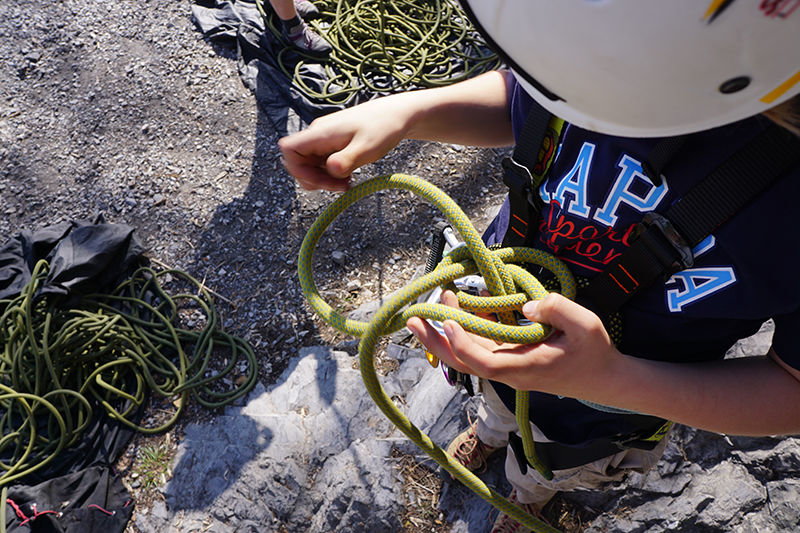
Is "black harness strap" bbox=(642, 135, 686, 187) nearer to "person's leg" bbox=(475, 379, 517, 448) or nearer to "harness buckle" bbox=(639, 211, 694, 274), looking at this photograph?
"harness buckle" bbox=(639, 211, 694, 274)

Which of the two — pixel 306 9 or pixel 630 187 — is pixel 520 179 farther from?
pixel 306 9

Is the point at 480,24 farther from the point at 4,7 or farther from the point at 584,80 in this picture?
the point at 4,7

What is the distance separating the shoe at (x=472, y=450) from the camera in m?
1.62

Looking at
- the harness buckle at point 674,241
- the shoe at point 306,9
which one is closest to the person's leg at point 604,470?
the harness buckle at point 674,241

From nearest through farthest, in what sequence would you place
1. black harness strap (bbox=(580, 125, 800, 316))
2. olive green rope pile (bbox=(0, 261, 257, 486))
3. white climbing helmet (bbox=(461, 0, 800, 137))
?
white climbing helmet (bbox=(461, 0, 800, 137)), black harness strap (bbox=(580, 125, 800, 316)), olive green rope pile (bbox=(0, 261, 257, 486))

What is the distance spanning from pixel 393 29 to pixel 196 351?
2.12 meters

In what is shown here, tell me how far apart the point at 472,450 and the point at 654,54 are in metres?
1.28

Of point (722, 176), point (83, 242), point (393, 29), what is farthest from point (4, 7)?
point (722, 176)

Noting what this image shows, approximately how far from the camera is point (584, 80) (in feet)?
2.18

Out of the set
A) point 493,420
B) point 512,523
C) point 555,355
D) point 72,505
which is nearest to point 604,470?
point 493,420

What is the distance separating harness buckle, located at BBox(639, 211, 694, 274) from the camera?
2.63 ft

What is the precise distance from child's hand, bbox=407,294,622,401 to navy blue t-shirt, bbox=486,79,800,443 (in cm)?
16

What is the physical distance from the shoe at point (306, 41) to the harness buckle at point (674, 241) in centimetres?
257

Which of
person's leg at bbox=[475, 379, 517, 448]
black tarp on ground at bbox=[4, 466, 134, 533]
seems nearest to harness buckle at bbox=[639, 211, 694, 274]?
person's leg at bbox=[475, 379, 517, 448]
